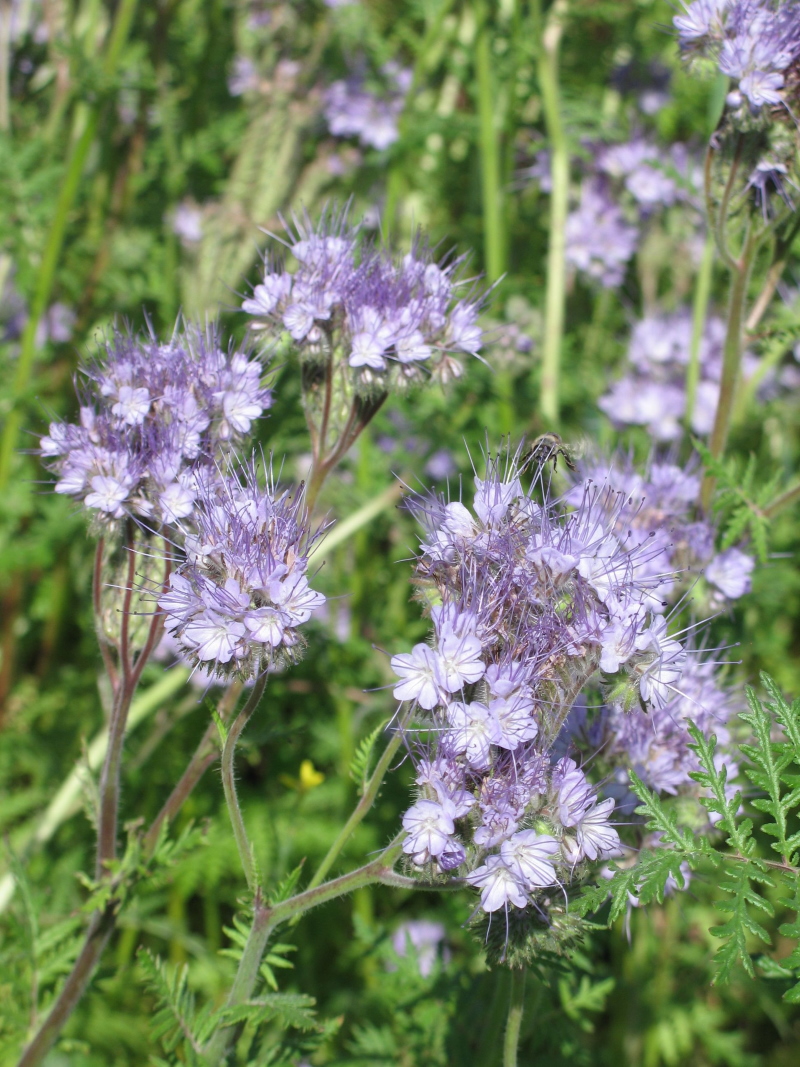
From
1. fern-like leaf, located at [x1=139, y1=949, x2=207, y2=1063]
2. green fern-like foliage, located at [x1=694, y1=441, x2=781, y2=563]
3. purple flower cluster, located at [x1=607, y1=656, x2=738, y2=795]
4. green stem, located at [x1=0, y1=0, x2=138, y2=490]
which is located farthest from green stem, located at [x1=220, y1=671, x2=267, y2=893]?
green stem, located at [x1=0, y1=0, x2=138, y2=490]

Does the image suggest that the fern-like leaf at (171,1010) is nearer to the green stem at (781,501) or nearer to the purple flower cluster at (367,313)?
the purple flower cluster at (367,313)

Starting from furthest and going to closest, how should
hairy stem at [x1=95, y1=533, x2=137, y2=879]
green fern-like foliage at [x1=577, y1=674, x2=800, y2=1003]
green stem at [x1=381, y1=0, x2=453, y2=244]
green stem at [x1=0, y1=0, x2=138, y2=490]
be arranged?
green stem at [x1=381, y1=0, x2=453, y2=244]
green stem at [x1=0, y1=0, x2=138, y2=490]
hairy stem at [x1=95, y1=533, x2=137, y2=879]
green fern-like foliage at [x1=577, y1=674, x2=800, y2=1003]

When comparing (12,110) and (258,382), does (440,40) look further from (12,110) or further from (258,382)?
(258,382)

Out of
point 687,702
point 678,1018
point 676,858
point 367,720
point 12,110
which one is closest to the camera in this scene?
point 676,858

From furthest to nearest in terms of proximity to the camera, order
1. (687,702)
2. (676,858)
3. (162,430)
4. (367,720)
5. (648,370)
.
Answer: (648,370) → (367,720) → (687,702) → (162,430) → (676,858)

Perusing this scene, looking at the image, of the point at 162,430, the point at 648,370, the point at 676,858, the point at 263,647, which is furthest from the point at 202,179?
the point at 676,858

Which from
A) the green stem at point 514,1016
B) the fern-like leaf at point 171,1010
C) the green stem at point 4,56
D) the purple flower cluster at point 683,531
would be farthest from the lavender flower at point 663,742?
the green stem at point 4,56

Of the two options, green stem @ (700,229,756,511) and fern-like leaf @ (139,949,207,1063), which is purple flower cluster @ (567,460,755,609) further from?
fern-like leaf @ (139,949,207,1063)
